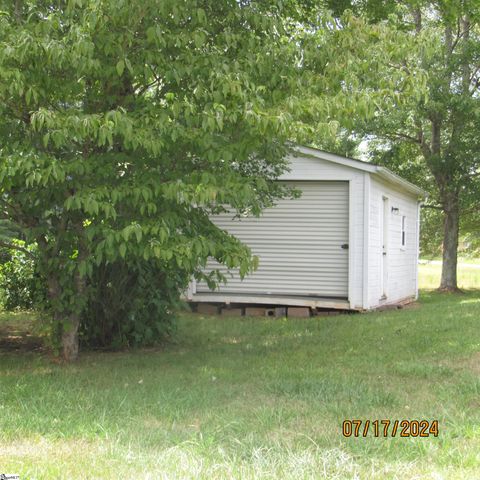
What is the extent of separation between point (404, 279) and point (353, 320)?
5.13 meters

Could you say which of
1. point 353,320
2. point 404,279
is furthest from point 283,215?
point 404,279

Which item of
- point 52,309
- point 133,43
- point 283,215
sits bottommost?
point 52,309

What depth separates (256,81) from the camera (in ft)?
19.6

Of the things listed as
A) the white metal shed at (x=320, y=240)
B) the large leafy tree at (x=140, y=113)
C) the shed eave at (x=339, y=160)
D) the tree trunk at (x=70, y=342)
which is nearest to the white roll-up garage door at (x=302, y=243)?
the white metal shed at (x=320, y=240)

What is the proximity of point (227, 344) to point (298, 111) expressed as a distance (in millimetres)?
4268

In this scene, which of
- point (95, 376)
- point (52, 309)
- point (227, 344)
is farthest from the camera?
point (227, 344)

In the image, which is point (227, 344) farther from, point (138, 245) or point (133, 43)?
point (133, 43)

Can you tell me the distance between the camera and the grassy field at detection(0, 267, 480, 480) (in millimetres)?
3635

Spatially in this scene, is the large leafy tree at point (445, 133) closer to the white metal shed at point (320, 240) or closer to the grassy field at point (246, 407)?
the white metal shed at point (320, 240)

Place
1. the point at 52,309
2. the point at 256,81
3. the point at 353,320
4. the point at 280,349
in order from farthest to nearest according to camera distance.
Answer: the point at 353,320 → the point at 280,349 → the point at 52,309 → the point at 256,81

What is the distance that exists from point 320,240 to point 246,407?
7568 mm

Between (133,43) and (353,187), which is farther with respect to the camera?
(353,187)

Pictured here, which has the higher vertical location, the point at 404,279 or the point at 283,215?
the point at 283,215

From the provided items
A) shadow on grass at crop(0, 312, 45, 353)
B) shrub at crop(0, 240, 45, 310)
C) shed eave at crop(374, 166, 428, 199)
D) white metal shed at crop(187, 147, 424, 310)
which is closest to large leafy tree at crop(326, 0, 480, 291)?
shed eave at crop(374, 166, 428, 199)
